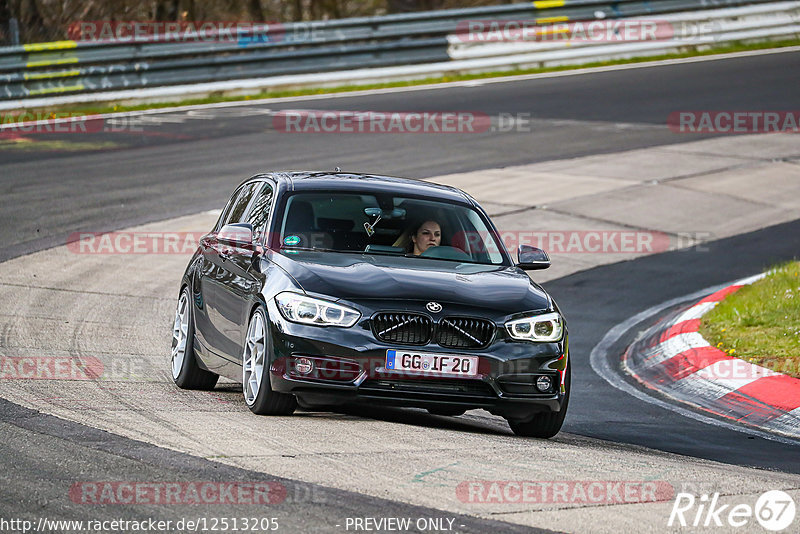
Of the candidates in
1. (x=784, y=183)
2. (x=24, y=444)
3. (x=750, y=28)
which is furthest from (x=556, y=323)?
(x=750, y=28)

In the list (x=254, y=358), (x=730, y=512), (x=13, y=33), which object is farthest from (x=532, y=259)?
(x=13, y=33)

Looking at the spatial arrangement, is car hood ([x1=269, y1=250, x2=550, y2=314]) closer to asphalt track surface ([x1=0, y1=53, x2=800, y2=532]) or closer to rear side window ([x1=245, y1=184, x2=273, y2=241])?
rear side window ([x1=245, y1=184, x2=273, y2=241])

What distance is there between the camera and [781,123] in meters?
23.9

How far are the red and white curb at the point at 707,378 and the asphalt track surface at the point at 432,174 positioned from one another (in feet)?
1.42

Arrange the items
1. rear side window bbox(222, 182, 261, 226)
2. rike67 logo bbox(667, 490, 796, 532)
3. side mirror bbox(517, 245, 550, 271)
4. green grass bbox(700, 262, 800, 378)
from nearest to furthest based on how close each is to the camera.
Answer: rike67 logo bbox(667, 490, 796, 532) < side mirror bbox(517, 245, 550, 271) < rear side window bbox(222, 182, 261, 226) < green grass bbox(700, 262, 800, 378)

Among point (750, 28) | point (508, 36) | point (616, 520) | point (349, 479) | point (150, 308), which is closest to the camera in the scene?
point (616, 520)

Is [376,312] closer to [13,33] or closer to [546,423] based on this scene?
[546,423]

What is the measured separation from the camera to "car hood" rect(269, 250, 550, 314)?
25.4 ft

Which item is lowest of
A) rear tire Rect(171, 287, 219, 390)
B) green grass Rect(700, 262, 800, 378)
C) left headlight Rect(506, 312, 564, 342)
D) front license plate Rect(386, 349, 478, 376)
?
green grass Rect(700, 262, 800, 378)

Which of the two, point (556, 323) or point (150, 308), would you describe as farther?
point (150, 308)

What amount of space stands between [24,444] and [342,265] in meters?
2.37

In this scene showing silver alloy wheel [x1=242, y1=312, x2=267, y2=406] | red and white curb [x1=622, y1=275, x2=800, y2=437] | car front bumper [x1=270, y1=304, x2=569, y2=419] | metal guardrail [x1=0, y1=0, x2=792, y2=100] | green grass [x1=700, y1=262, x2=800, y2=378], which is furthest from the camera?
metal guardrail [x1=0, y1=0, x2=792, y2=100]

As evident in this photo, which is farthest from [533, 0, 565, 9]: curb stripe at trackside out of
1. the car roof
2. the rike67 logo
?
the rike67 logo

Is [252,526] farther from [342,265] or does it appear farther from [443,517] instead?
[342,265]
